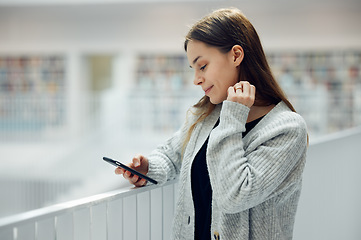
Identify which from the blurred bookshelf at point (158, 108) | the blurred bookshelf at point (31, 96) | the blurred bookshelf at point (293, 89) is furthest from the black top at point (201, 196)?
the blurred bookshelf at point (31, 96)

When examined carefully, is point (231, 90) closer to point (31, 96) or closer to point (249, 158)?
point (249, 158)

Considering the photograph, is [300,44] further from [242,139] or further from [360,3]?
[242,139]

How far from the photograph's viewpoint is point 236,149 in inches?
39.4

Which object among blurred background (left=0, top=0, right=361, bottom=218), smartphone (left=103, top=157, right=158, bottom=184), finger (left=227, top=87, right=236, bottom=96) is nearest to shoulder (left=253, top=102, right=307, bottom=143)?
finger (left=227, top=87, right=236, bottom=96)

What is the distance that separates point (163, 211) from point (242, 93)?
0.51 meters

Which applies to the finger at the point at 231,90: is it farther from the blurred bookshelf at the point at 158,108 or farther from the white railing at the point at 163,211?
the blurred bookshelf at the point at 158,108

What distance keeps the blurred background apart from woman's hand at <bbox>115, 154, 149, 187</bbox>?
4.20 metres

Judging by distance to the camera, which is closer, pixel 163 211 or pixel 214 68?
pixel 214 68

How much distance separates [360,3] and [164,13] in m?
3.85

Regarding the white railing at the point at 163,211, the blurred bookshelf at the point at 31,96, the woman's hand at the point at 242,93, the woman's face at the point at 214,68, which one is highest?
the woman's face at the point at 214,68

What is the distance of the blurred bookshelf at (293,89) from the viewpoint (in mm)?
6348

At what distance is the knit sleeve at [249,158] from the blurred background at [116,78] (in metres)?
4.48

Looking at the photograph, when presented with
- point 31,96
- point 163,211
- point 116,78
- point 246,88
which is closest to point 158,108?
point 31,96

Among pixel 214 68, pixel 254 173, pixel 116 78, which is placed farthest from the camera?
pixel 116 78
